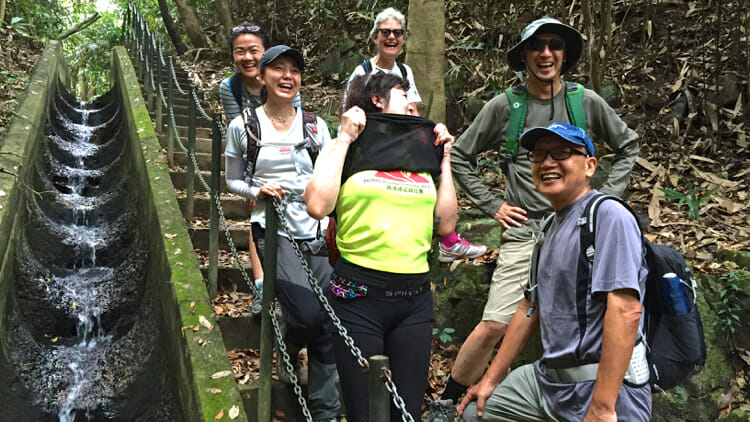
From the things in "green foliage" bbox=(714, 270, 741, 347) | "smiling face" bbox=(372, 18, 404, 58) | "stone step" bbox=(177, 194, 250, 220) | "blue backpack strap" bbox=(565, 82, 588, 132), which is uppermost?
"smiling face" bbox=(372, 18, 404, 58)

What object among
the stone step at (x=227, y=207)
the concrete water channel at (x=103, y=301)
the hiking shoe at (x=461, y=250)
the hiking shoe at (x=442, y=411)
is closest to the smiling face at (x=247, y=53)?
the concrete water channel at (x=103, y=301)

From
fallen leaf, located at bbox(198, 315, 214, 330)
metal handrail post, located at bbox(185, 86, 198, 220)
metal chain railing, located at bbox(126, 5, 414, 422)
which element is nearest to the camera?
metal chain railing, located at bbox(126, 5, 414, 422)

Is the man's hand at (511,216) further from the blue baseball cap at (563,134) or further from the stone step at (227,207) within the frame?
the stone step at (227,207)

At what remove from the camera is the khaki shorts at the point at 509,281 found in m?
3.22

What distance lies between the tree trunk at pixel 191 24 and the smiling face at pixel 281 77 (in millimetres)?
12846

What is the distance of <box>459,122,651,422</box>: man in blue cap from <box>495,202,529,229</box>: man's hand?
2.36 feet

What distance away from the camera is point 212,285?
170 inches

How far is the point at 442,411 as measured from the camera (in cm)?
310

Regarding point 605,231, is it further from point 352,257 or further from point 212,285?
point 212,285

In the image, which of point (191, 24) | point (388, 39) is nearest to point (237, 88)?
point (388, 39)

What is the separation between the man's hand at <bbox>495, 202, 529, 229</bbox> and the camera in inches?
130

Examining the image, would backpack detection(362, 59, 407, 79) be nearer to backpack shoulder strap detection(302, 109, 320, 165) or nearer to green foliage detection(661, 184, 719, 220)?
backpack shoulder strap detection(302, 109, 320, 165)

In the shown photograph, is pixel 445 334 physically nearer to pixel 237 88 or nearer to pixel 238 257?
pixel 238 257

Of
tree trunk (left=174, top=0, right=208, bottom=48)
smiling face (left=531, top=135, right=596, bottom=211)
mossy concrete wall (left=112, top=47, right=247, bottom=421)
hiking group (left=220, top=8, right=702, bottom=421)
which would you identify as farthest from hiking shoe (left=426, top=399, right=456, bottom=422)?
tree trunk (left=174, top=0, right=208, bottom=48)
